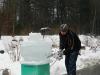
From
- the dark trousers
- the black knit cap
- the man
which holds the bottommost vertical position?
the dark trousers

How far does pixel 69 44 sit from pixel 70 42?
59 mm

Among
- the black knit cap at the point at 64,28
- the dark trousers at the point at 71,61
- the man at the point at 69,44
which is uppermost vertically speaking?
the black knit cap at the point at 64,28

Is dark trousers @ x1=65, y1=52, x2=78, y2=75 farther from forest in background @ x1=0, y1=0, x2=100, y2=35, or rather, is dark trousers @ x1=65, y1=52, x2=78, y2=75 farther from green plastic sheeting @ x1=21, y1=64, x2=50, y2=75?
forest in background @ x1=0, y1=0, x2=100, y2=35

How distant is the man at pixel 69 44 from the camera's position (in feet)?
30.3

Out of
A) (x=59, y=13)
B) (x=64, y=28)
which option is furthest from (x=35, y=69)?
(x=59, y=13)

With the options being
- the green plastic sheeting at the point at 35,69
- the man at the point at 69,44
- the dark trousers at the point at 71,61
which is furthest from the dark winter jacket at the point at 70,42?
the green plastic sheeting at the point at 35,69

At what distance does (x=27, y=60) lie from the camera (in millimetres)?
8250

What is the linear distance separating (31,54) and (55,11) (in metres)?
49.4

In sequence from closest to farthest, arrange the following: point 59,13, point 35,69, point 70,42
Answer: point 35,69, point 70,42, point 59,13

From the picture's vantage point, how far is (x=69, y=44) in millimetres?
9305

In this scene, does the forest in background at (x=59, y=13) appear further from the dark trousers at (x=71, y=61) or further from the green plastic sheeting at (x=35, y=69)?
the green plastic sheeting at (x=35, y=69)

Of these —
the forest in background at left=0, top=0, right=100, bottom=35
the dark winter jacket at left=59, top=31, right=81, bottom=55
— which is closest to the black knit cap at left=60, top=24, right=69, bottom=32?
the dark winter jacket at left=59, top=31, right=81, bottom=55

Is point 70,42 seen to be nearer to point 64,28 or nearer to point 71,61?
point 64,28

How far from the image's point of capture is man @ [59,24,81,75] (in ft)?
30.3
